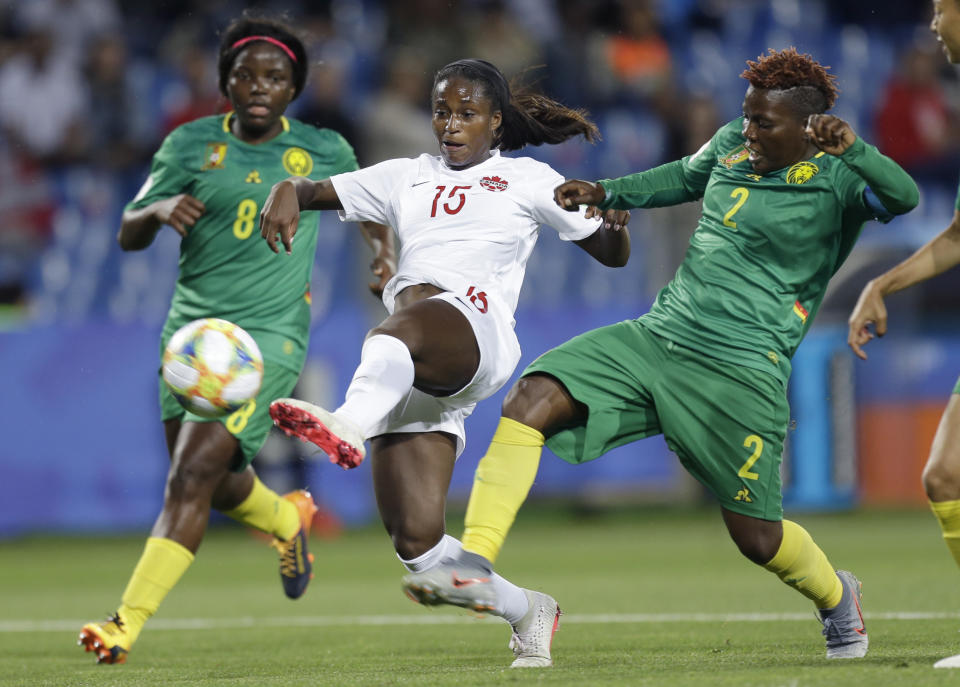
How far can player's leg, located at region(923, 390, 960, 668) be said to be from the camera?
4.36 m

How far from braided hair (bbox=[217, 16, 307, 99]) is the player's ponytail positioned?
4.92 ft

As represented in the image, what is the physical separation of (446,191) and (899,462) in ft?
25.3

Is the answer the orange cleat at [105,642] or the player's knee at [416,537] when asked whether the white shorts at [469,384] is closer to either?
the player's knee at [416,537]

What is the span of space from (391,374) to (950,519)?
1.78 m

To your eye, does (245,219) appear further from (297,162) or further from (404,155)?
(404,155)

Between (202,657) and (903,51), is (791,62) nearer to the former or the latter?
A: (202,657)

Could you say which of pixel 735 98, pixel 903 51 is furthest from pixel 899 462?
pixel 903 51

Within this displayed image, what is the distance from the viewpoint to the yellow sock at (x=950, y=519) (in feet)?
14.4

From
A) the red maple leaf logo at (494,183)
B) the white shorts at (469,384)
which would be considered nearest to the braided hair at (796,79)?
the red maple leaf logo at (494,183)

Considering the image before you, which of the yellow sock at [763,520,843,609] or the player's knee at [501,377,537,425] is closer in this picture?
the player's knee at [501,377,537,425]

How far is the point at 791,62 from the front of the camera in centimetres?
474

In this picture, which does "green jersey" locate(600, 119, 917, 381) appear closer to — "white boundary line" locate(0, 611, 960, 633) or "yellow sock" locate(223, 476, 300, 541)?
"white boundary line" locate(0, 611, 960, 633)

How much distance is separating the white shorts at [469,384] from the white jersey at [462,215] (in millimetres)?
91

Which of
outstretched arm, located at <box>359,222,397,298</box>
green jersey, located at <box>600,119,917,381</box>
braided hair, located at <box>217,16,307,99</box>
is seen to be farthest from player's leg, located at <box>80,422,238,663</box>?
green jersey, located at <box>600,119,917,381</box>
